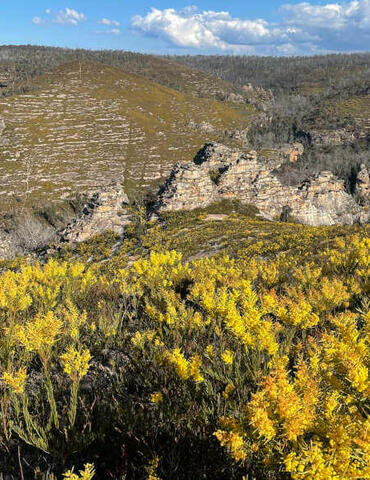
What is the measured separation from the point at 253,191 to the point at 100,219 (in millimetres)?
27703

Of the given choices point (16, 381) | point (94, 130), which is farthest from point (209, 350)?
point (94, 130)

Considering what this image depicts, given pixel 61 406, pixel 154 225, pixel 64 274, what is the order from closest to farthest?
pixel 61 406 < pixel 64 274 < pixel 154 225

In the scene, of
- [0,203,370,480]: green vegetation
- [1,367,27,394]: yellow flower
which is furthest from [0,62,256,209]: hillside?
[1,367,27,394]: yellow flower

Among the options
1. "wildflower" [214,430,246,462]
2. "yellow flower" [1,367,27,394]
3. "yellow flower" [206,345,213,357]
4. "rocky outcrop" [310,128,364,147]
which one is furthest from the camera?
"rocky outcrop" [310,128,364,147]

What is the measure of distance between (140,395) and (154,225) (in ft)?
114

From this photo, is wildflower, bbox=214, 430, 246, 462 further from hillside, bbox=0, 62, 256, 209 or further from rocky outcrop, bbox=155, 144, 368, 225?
hillside, bbox=0, 62, 256, 209

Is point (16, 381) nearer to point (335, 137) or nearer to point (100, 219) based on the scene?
point (100, 219)

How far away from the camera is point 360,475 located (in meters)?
1.62

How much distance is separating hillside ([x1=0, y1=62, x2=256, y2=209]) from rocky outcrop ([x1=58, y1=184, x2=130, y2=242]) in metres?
39.5

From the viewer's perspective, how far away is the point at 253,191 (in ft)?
175

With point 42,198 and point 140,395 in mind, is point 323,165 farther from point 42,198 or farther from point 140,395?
point 140,395

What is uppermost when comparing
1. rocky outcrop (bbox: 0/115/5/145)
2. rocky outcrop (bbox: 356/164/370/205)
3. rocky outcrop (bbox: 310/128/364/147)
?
rocky outcrop (bbox: 310/128/364/147)

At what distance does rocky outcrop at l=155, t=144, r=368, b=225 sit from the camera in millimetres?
47253

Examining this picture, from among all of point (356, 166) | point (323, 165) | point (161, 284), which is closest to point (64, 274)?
point (161, 284)
